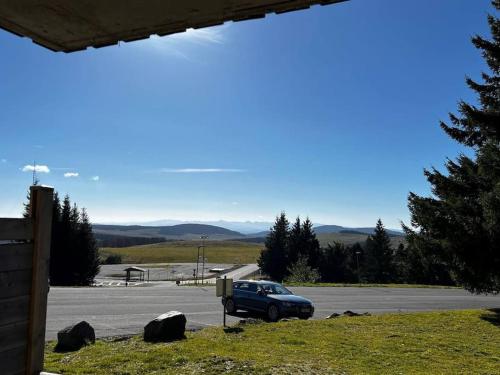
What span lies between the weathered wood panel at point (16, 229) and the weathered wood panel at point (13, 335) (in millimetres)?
614

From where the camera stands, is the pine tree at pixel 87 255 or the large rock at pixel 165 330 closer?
the large rock at pixel 165 330

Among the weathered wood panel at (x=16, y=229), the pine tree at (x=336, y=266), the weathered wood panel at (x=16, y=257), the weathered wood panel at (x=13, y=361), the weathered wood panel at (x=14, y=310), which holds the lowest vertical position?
the pine tree at (x=336, y=266)

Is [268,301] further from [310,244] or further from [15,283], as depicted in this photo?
[310,244]

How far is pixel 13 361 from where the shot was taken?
3113mm

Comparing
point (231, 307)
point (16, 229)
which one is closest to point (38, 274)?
point (16, 229)

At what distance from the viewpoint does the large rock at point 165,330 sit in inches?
424

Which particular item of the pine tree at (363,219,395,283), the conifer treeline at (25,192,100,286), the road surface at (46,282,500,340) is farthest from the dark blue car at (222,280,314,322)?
the pine tree at (363,219,395,283)

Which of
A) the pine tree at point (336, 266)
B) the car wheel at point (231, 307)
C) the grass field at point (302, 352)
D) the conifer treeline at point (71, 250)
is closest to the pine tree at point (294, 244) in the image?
the pine tree at point (336, 266)

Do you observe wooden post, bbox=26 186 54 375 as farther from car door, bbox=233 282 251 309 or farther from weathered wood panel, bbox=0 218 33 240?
car door, bbox=233 282 251 309

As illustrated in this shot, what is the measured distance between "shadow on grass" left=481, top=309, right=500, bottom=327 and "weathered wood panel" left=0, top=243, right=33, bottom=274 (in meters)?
15.4

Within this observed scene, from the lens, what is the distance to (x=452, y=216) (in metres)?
15.7

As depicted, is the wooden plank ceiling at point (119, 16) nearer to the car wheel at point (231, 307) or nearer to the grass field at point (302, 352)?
the grass field at point (302, 352)

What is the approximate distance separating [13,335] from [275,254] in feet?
221

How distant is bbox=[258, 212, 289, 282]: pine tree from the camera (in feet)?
225
